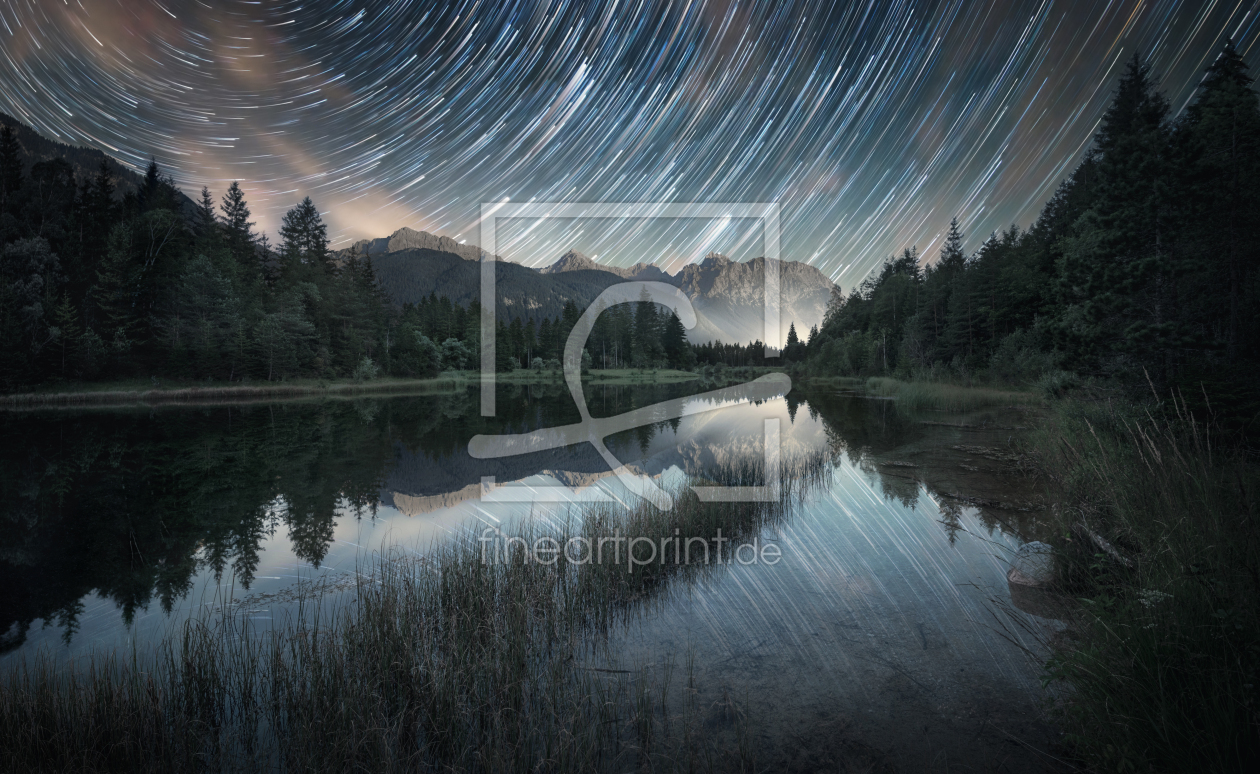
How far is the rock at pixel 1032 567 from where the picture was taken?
656 centimetres

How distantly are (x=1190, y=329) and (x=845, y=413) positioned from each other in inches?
653

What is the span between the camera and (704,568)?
797 centimetres

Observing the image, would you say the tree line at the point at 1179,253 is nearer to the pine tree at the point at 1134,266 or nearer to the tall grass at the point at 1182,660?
the pine tree at the point at 1134,266

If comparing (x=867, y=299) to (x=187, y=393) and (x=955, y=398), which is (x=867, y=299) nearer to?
(x=955, y=398)

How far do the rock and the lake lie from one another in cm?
32

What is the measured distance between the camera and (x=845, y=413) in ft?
105

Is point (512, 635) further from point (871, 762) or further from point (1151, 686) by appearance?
point (1151, 686)

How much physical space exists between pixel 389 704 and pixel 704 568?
194 inches

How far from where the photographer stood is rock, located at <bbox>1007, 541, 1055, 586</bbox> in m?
6.56

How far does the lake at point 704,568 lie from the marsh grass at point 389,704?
1.67 feet

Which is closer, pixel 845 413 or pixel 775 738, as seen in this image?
pixel 775 738

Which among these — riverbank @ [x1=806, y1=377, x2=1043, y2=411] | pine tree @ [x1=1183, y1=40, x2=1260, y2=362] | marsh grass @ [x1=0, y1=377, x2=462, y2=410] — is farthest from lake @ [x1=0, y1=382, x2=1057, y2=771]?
marsh grass @ [x1=0, y1=377, x2=462, y2=410]

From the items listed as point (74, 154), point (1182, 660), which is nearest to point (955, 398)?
point (1182, 660)

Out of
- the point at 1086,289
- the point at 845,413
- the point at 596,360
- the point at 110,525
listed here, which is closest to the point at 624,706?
the point at 110,525
